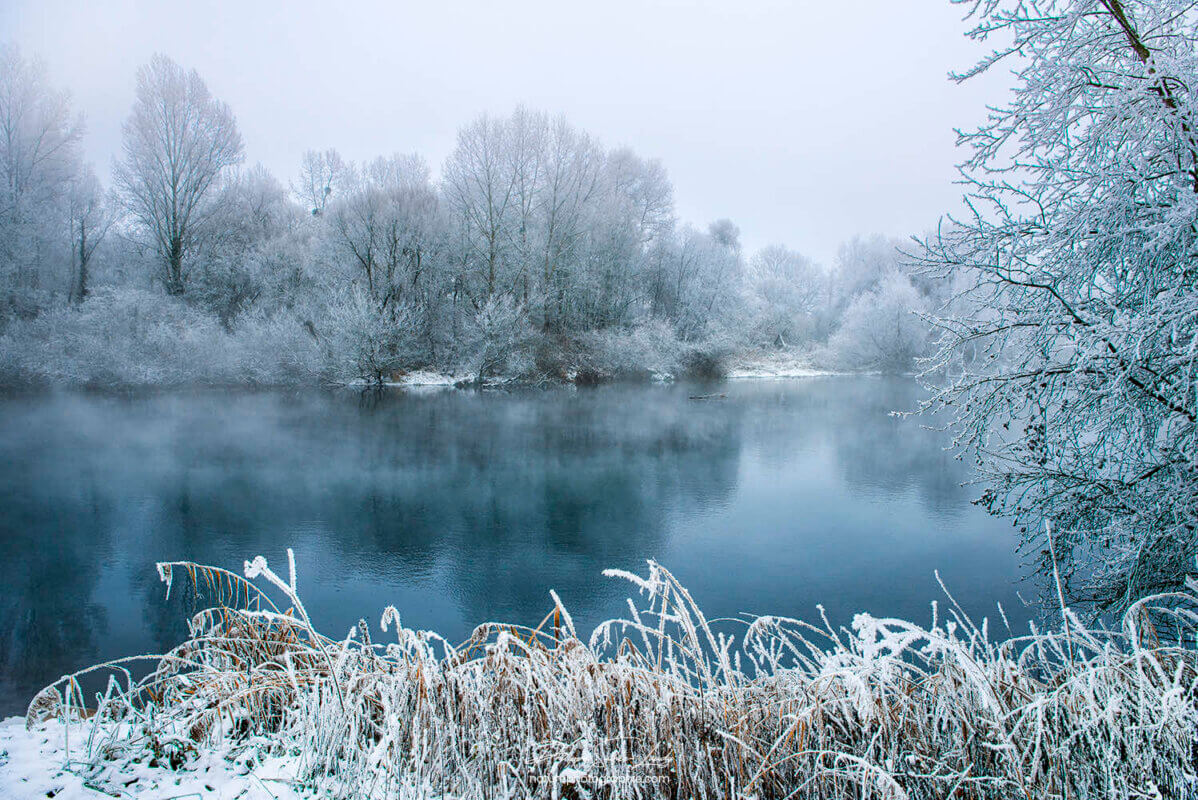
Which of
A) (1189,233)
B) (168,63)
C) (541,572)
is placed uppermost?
(168,63)

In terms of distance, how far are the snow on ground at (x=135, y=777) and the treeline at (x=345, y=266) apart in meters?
27.7

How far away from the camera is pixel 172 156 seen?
1186 inches

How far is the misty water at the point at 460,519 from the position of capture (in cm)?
713

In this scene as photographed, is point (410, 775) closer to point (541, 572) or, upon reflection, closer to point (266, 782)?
point (266, 782)

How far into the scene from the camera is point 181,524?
9.72 metres

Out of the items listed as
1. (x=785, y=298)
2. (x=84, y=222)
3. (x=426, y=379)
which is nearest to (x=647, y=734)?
(x=426, y=379)

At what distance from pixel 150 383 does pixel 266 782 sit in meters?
29.1

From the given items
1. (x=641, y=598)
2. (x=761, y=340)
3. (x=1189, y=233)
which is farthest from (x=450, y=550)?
(x=761, y=340)

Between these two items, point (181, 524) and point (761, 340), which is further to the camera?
point (761, 340)

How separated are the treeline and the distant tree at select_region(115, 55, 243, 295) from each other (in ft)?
0.26

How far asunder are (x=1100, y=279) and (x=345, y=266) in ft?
104

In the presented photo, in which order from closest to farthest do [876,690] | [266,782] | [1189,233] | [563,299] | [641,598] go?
[266,782], [876,690], [1189,233], [641,598], [563,299]

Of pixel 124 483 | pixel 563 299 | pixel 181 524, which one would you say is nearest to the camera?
pixel 181 524

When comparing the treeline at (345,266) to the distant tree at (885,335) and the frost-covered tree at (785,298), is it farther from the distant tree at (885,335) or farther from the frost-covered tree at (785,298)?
the frost-covered tree at (785,298)
